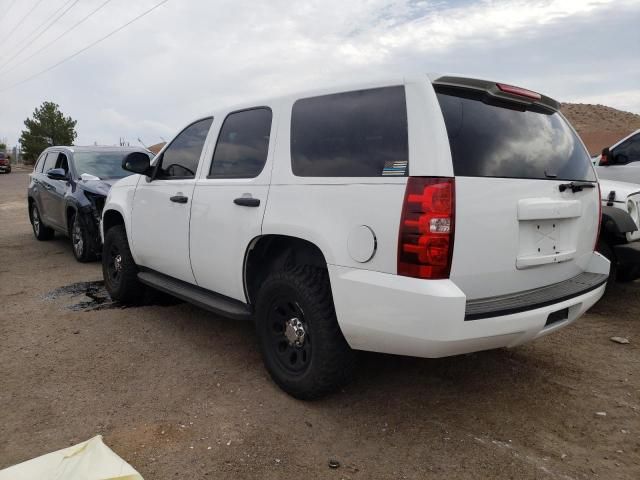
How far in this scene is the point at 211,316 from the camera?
4.98 metres

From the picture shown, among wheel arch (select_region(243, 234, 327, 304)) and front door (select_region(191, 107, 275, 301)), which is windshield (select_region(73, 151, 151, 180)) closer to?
front door (select_region(191, 107, 275, 301))

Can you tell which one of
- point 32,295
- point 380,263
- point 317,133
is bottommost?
point 32,295

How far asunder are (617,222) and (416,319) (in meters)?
3.14

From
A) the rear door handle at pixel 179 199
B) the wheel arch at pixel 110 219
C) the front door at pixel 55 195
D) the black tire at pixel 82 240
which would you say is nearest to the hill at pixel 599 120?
the front door at pixel 55 195

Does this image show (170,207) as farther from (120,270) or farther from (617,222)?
(617,222)

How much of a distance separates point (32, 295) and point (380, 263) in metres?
4.80

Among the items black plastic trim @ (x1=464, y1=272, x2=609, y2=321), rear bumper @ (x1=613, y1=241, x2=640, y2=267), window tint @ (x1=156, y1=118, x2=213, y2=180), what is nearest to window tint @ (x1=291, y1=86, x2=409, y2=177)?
black plastic trim @ (x1=464, y1=272, x2=609, y2=321)

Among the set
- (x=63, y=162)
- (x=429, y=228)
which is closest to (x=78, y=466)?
(x=429, y=228)

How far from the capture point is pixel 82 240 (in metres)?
7.38

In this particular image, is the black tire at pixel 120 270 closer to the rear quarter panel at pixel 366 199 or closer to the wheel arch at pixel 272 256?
the wheel arch at pixel 272 256

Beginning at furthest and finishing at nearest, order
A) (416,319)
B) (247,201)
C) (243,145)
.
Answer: (243,145), (247,201), (416,319)

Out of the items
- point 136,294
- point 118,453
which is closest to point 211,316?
point 136,294

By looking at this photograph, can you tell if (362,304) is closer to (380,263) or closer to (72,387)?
(380,263)

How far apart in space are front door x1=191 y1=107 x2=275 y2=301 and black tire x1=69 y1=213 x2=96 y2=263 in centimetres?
404
